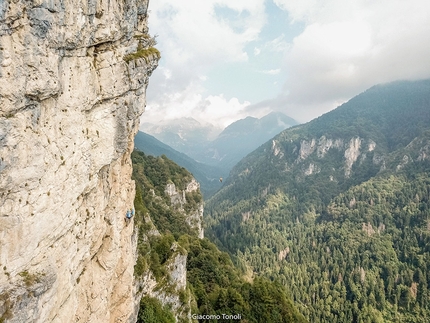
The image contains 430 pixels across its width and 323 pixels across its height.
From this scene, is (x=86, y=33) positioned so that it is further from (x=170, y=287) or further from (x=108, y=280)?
(x=170, y=287)

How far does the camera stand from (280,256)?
6471 inches

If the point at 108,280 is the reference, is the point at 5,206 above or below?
above

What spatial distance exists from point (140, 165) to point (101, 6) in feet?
211

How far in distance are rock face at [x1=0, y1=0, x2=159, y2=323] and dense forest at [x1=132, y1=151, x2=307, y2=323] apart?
558 inches

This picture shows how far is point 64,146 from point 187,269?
52.4m

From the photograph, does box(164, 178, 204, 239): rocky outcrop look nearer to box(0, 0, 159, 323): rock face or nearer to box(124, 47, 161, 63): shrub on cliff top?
box(0, 0, 159, 323): rock face

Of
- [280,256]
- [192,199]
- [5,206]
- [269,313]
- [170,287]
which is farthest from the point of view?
[280,256]

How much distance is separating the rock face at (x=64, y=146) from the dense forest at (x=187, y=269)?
14.2 meters

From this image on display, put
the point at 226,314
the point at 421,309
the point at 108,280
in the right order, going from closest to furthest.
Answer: the point at 108,280, the point at 226,314, the point at 421,309

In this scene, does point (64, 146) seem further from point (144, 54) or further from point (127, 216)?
point (127, 216)

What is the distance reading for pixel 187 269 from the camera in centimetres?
6288

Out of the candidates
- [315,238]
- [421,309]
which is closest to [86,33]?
[421,309]

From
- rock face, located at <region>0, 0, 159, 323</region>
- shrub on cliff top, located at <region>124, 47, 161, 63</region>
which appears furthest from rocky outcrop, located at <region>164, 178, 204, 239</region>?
shrub on cliff top, located at <region>124, 47, 161, 63</region>

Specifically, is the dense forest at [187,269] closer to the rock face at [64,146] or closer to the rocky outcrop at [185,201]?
the rocky outcrop at [185,201]
